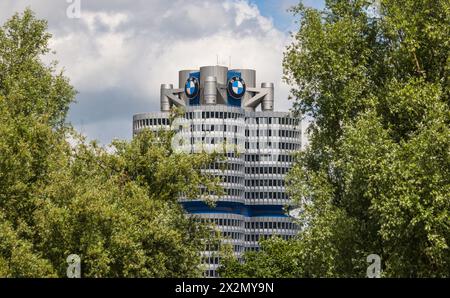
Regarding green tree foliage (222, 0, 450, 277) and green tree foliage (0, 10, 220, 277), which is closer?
green tree foliage (222, 0, 450, 277)

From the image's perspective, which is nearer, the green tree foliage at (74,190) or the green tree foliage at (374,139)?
the green tree foliage at (374,139)

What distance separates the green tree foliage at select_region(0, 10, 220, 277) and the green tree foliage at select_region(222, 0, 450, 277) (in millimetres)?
10233

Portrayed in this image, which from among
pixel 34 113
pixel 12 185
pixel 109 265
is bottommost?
pixel 109 265

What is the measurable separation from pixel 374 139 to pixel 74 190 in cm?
1818

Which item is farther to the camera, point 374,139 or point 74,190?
point 74,190

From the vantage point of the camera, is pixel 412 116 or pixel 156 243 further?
pixel 156 243

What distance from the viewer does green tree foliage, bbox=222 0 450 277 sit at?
157ft

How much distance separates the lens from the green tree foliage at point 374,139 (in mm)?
47938

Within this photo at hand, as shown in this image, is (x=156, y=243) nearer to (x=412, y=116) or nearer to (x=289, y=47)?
(x=289, y=47)

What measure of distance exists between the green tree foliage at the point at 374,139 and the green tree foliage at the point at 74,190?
10233mm

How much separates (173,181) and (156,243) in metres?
5.14

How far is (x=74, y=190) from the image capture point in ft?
196
